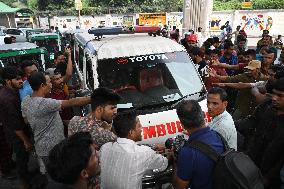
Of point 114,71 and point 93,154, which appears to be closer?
point 93,154

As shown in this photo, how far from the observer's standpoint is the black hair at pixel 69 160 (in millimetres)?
1878

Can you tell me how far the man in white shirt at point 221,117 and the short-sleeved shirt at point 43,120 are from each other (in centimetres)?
185

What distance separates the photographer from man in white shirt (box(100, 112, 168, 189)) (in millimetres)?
2484

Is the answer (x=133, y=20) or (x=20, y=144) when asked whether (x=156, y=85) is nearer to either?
(x=20, y=144)

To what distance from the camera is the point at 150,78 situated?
4.93m

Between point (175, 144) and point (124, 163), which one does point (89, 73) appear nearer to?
point (175, 144)

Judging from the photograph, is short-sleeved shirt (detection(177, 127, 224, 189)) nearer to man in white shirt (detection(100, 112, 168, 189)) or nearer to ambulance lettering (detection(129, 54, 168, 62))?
man in white shirt (detection(100, 112, 168, 189))

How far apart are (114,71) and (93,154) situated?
279 centimetres

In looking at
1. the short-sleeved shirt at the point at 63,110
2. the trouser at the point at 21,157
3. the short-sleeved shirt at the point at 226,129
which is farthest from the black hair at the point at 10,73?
the short-sleeved shirt at the point at 226,129

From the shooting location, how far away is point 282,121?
2881 millimetres

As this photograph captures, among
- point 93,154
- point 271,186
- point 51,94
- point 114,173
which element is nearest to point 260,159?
point 271,186

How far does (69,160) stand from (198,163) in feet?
3.69

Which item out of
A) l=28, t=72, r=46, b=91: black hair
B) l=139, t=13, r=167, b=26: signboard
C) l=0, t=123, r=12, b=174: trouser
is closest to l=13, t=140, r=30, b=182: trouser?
l=0, t=123, r=12, b=174: trouser

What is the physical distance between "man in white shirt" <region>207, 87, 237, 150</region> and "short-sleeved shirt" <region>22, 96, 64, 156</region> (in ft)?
6.06
